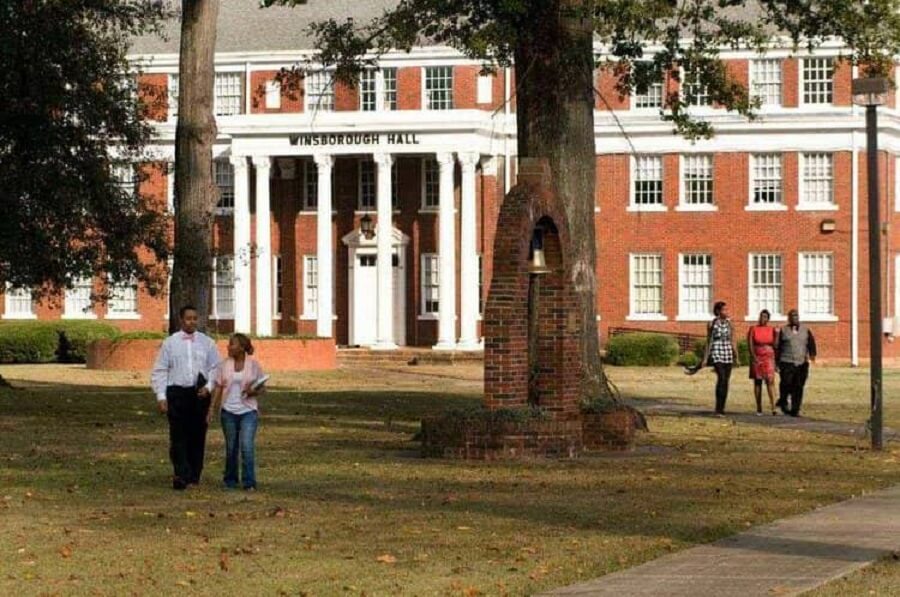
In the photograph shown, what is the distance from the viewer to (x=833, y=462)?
2664 cm

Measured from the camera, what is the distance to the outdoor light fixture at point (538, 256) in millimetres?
26961

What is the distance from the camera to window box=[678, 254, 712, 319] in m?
68.5

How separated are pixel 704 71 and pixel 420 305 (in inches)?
1370

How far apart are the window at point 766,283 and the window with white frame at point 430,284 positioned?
9302 millimetres

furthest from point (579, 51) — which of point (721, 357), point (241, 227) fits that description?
point (241, 227)

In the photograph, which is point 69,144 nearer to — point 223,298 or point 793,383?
point 793,383

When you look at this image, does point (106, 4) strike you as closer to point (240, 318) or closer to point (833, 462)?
point (833, 462)

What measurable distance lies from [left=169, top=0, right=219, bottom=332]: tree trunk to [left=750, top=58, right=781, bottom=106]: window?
33190 mm

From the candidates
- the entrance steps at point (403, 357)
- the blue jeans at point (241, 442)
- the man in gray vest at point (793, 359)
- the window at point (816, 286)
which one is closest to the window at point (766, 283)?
the window at point (816, 286)

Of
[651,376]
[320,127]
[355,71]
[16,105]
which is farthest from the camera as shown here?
[320,127]

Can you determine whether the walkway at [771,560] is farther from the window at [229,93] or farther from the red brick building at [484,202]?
the window at [229,93]

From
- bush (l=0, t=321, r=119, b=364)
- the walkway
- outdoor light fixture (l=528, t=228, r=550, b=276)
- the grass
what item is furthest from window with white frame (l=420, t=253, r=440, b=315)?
the walkway

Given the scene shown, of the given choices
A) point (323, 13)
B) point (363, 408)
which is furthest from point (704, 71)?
point (323, 13)

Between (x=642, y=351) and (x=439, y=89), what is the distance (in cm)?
1141
